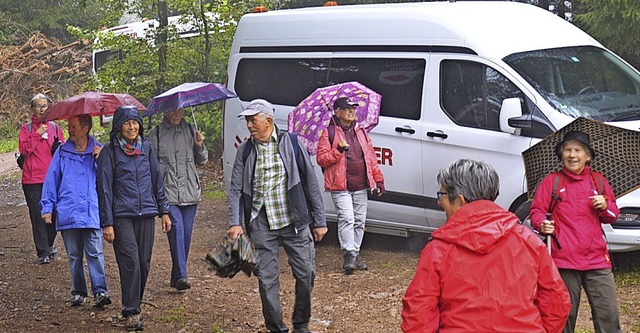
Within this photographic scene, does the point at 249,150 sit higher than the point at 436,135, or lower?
higher

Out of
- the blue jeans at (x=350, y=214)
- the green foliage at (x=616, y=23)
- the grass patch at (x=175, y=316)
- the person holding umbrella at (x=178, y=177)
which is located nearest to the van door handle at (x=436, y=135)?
the blue jeans at (x=350, y=214)

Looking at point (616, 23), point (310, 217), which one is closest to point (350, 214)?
point (310, 217)

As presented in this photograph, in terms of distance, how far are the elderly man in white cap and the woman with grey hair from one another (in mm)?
3124

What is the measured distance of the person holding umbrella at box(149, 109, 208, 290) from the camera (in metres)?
8.62

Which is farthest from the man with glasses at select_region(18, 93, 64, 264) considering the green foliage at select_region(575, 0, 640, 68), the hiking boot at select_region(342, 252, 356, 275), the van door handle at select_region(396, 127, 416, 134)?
the green foliage at select_region(575, 0, 640, 68)

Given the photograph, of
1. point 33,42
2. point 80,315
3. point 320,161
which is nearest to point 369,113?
point 320,161

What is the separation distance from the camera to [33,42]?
2842cm

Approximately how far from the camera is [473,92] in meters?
8.85

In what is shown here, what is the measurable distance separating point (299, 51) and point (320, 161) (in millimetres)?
1965

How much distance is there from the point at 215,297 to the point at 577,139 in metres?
4.18

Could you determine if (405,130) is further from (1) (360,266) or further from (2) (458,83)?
(1) (360,266)

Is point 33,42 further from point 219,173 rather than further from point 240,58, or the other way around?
point 240,58

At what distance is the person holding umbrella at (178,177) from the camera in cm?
862

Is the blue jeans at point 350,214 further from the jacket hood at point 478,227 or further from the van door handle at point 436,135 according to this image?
the jacket hood at point 478,227
